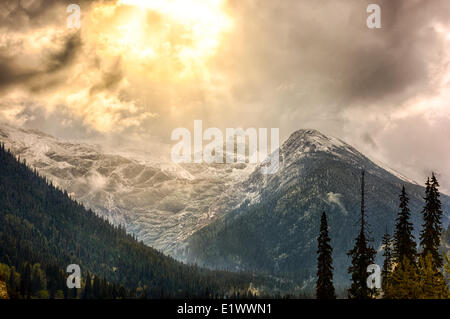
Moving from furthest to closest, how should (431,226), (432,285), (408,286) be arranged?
(431,226) < (408,286) < (432,285)

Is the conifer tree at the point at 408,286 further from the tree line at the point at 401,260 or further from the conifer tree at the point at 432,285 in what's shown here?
the conifer tree at the point at 432,285

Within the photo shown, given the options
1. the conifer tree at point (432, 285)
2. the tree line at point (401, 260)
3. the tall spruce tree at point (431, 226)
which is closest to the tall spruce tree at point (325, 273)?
the tree line at point (401, 260)

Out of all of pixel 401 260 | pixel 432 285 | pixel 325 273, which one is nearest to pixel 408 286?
pixel 432 285

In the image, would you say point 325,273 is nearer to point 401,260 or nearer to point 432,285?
point 401,260

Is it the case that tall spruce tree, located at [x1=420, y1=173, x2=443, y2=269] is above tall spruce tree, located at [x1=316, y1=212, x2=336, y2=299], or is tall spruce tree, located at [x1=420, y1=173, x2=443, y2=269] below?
above

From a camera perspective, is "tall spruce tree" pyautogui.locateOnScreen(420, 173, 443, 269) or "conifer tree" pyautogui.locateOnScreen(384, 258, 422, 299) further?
"tall spruce tree" pyautogui.locateOnScreen(420, 173, 443, 269)

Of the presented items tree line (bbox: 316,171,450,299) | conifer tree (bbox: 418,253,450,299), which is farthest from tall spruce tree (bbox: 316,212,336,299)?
conifer tree (bbox: 418,253,450,299)

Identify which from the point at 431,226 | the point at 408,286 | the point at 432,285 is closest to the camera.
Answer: the point at 432,285

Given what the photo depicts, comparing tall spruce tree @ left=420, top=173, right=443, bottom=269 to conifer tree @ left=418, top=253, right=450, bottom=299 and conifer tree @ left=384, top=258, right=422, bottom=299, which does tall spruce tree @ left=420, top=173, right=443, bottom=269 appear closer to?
conifer tree @ left=384, top=258, right=422, bottom=299
